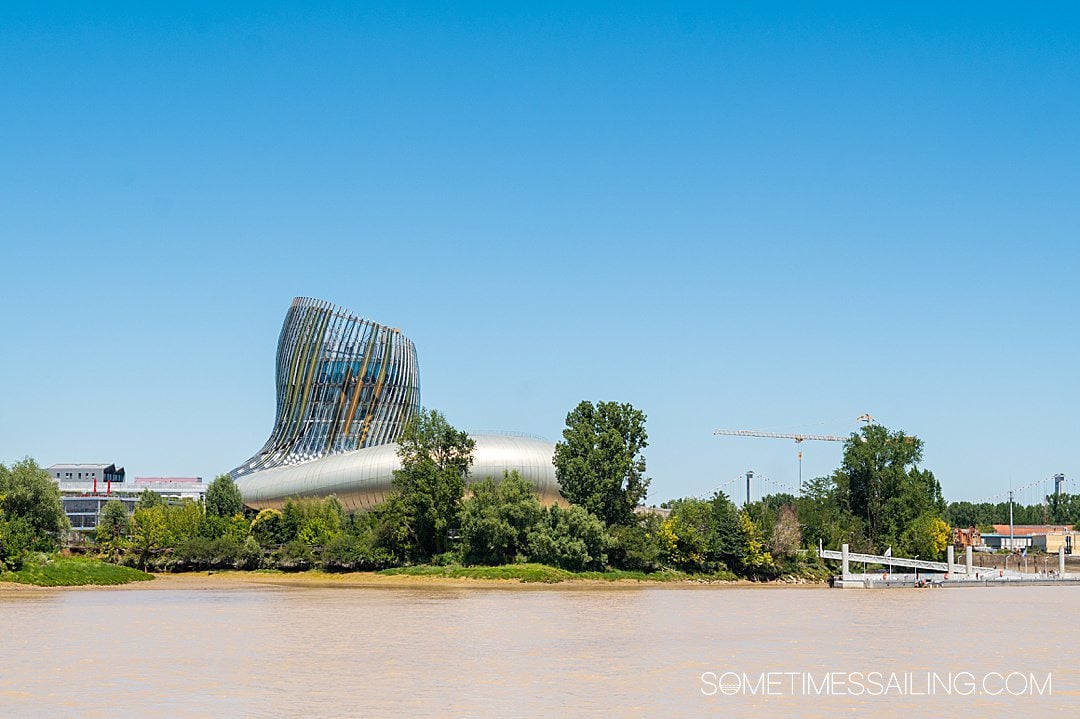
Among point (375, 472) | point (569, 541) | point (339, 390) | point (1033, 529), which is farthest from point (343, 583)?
point (1033, 529)

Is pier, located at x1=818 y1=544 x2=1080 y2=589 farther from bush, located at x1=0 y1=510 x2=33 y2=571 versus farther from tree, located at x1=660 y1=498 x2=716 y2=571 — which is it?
bush, located at x1=0 y1=510 x2=33 y2=571

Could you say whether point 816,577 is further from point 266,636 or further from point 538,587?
point 266,636

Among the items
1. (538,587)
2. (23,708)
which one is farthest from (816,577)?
(23,708)

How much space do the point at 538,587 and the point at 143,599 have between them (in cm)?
2266

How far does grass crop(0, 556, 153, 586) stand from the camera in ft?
214

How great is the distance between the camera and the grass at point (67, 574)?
6538 cm

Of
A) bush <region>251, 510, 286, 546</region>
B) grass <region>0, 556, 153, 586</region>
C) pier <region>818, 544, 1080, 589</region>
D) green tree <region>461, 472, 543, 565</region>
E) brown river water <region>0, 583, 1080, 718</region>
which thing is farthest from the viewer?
bush <region>251, 510, 286, 546</region>

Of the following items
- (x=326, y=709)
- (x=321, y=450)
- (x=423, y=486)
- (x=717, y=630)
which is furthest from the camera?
(x=321, y=450)

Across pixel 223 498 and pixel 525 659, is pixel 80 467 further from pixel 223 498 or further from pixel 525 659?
pixel 525 659

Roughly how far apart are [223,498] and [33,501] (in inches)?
947

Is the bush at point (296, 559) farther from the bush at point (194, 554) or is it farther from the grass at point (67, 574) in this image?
the grass at point (67, 574)

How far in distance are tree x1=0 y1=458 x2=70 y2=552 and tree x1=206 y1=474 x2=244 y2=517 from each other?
67.5ft

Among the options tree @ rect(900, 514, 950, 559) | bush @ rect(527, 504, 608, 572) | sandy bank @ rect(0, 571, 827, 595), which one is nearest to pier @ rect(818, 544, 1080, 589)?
tree @ rect(900, 514, 950, 559)

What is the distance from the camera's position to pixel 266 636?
36094 millimetres
